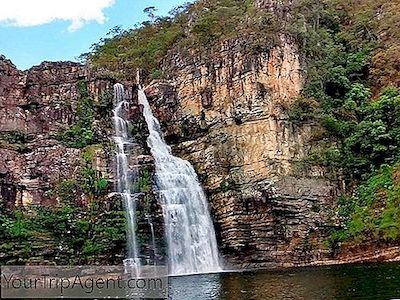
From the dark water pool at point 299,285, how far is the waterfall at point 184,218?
420cm

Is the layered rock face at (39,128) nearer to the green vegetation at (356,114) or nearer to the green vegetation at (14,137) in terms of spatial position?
the green vegetation at (14,137)

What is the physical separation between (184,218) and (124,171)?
4996mm

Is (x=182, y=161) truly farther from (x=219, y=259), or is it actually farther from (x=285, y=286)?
(x=285, y=286)

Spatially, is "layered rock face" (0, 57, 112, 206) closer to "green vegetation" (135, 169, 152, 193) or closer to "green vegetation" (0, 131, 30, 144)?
"green vegetation" (0, 131, 30, 144)

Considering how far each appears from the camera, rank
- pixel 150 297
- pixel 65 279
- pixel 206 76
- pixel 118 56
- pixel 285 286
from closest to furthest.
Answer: pixel 150 297 → pixel 285 286 → pixel 65 279 → pixel 206 76 → pixel 118 56

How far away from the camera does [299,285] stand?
69.7 feet

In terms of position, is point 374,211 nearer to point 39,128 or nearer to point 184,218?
point 184,218

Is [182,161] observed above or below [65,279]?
above

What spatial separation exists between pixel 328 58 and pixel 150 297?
29633 millimetres

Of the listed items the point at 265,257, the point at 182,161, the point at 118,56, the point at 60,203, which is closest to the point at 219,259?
the point at 265,257

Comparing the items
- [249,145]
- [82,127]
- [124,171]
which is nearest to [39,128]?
[82,127]

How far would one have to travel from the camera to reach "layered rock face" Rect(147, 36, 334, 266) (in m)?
Answer: 33.7

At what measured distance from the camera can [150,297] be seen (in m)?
19.4

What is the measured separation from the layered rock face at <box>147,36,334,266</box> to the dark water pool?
689 centimetres
